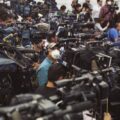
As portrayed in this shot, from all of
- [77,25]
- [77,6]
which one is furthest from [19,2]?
[77,25]

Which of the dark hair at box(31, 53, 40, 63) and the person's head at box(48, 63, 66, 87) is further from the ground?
the person's head at box(48, 63, 66, 87)

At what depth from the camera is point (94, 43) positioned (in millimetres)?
6750

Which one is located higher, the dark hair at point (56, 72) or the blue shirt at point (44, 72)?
the dark hair at point (56, 72)

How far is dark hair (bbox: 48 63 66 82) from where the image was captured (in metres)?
5.15

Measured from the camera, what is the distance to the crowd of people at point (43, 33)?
5468mm

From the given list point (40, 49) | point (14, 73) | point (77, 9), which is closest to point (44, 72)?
point (14, 73)

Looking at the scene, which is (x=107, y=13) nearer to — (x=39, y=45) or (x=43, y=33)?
(x=43, y=33)

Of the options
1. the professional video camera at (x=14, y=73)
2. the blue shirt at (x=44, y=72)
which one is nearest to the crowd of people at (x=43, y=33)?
the blue shirt at (x=44, y=72)

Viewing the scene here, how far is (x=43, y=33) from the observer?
28.6 ft

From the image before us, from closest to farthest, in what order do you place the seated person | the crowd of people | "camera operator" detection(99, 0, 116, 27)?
the seated person, the crowd of people, "camera operator" detection(99, 0, 116, 27)

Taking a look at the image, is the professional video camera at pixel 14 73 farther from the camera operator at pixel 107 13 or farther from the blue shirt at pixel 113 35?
the camera operator at pixel 107 13

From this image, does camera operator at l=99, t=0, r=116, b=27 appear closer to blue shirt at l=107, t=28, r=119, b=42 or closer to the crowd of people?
the crowd of people

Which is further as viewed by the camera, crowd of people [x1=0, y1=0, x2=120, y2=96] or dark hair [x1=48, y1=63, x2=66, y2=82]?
crowd of people [x1=0, y1=0, x2=120, y2=96]

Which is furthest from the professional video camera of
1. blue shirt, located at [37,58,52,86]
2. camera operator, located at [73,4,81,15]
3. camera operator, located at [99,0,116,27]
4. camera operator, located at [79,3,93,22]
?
camera operator, located at [73,4,81,15]
